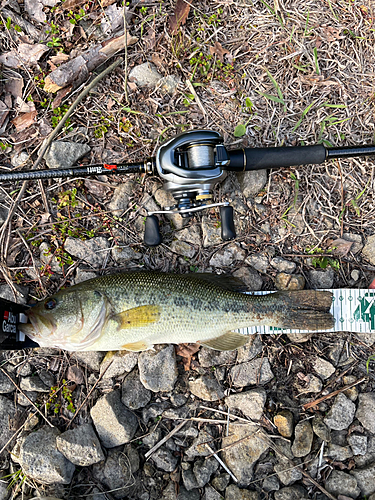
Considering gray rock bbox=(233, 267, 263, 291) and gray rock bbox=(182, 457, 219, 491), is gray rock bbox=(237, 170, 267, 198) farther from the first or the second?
gray rock bbox=(182, 457, 219, 491)

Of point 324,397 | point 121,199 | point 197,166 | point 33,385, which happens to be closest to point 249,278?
point 197,166

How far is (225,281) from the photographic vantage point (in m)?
3.68

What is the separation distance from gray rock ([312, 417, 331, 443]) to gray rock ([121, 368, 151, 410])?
1887 millimetres

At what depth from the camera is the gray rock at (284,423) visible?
3.68 m

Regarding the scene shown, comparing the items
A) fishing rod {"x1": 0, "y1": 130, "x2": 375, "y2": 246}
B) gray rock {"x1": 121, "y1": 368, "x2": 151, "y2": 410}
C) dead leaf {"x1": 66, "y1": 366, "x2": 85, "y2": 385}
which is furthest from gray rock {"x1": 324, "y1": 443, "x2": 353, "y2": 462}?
dead leaf {"x1": 66, "y1": 366, "x2": 85, "y2": 385}

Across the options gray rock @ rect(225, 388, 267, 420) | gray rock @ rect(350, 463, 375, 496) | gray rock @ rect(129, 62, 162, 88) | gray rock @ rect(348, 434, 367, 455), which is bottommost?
gray rock @ rect(350, 463, 375, 496)

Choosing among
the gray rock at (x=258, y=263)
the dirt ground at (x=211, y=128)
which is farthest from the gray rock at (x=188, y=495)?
the gray rock at (x=258, y=263)

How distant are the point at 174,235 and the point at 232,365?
165 centimetres

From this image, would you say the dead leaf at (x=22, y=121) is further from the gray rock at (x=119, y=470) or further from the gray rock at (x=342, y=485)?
the gray rock at (x=342, y=485)

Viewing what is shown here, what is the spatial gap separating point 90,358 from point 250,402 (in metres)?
1.86

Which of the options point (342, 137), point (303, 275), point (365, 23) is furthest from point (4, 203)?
point (365, 23)

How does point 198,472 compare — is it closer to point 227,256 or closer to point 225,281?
point 225,281

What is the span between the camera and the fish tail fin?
3.52 metres

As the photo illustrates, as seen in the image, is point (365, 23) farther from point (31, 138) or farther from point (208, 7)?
point (31, 138)
